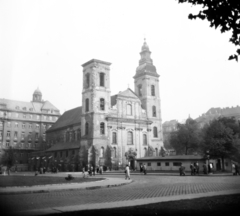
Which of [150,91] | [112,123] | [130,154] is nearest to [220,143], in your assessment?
[130,154]

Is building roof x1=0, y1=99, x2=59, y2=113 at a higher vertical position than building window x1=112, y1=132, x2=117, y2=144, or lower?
higher

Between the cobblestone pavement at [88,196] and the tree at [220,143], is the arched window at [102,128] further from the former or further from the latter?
the cobblestone pavement at [88,196]

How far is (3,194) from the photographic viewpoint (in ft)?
44.6

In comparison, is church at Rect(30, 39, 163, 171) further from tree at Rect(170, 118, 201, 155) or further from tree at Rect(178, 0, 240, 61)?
tree at Rect(178, 0, 240, 61)

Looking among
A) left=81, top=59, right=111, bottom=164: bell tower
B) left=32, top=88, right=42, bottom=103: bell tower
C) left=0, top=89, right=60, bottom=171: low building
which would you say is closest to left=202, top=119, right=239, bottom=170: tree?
left=81, top=59, right=111, bottom=164: bell tower

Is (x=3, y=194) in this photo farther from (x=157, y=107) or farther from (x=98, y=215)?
(x=157, y=107)

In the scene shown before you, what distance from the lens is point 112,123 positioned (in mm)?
52094

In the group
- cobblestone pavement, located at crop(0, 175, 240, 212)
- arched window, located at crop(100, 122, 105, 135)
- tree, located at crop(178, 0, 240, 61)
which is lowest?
cobblestone pavement, located at crop(0, 175, 240, 212)

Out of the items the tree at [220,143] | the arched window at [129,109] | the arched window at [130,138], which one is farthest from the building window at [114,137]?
the tree at [220,143]

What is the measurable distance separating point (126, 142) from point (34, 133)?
35.4 metres

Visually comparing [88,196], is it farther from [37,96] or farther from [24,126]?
[37,96]

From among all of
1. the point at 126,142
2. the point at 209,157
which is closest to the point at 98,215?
the point at 209,157

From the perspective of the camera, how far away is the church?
49.3 meters

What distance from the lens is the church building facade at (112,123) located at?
162ft
